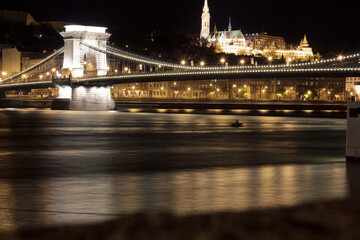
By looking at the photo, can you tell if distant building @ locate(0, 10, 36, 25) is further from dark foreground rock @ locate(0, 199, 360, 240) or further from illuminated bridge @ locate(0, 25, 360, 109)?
dark foreground rock @ locate(0, 199, 360, 240)

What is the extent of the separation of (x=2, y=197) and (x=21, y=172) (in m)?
3.60

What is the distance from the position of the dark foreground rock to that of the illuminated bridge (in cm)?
5022

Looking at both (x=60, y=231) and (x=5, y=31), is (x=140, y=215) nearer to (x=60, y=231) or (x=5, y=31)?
(x=60, y=231)

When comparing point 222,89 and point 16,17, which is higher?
point 16,17

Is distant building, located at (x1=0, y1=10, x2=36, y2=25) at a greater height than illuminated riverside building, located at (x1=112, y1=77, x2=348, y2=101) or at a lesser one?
greater

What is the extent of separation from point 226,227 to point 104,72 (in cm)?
7588

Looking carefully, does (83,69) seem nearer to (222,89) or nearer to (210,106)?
(210,106)

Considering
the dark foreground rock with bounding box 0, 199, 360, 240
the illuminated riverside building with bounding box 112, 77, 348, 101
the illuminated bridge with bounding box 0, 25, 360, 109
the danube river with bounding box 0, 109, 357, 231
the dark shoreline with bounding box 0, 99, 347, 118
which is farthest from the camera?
the illuminated riverside building with bounding box 112, 77, 348, 101

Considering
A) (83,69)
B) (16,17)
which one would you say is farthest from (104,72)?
(16,17)

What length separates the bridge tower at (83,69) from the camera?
76.9 m

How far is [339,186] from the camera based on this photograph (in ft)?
33.0

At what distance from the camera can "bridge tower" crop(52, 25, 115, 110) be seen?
76875 millimetres

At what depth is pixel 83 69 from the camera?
81.7 meters

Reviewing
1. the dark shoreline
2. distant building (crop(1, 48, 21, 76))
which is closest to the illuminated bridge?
the dark shoreline
